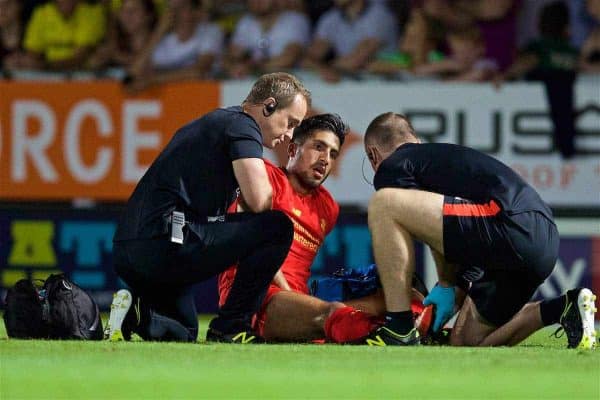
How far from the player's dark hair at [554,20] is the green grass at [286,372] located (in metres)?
4.64

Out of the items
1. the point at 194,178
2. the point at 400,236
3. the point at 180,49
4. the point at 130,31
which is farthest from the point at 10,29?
the point at 400,236

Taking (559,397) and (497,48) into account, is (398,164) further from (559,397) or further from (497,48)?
(497,48)

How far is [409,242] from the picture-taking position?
7.33 meters

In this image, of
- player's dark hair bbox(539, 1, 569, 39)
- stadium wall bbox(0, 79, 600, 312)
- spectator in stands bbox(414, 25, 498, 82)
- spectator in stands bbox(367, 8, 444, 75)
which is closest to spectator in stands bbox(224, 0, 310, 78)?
stadium wall bbox(0, 79, 600, 312)

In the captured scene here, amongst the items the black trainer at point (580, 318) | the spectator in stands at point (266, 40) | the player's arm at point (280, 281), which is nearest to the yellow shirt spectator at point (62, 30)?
the spectator in stands at point (266, 40)

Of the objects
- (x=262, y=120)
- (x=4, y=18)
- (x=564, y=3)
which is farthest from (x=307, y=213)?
(x=4, y=18)

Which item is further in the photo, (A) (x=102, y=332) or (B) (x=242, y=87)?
(B) (x=242, y=87)

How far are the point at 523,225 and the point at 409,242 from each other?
61cm

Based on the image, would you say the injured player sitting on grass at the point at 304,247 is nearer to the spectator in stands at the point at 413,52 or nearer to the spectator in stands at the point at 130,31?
the spectator in stands at the point at 413,52

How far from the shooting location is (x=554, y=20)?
11.4 meters

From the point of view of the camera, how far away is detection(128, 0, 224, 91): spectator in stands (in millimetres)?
11812

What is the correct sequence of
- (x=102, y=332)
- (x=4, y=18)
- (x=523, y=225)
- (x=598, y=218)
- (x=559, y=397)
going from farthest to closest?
1. (x=4, y=18)
2. (x=598, y=218)
3. (x=102, y=332)
4. (x=523, y=225)
5. (x=559, y=397)

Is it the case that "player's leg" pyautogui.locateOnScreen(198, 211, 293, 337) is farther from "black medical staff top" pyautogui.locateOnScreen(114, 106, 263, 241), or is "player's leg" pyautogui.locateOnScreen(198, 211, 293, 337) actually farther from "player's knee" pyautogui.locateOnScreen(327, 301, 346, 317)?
"player's knee" pyautogui.locateOnScreen(327, 301, 346, 317)

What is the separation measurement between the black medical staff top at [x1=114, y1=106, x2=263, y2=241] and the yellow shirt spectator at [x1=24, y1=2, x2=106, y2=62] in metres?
5.19
